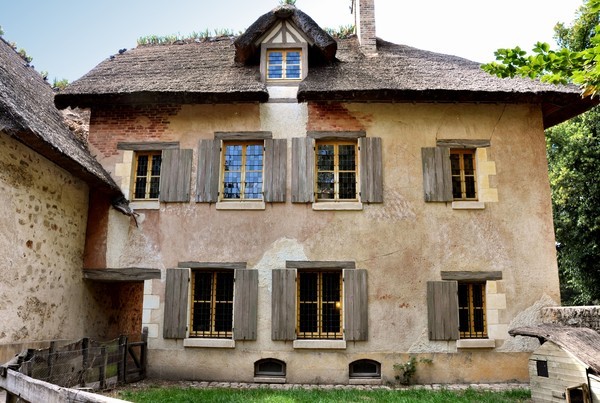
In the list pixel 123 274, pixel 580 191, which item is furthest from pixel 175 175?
pixel 580 191

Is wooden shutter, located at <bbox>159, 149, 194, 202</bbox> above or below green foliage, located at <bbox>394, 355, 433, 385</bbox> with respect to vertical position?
above

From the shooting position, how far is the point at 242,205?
365 inches

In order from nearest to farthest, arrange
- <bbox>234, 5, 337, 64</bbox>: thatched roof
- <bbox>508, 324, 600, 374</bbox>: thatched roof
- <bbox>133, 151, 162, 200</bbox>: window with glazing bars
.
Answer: <bbox>508, 324, 600, 374</bbox>: thatched roof
<bbox>133, 151, 162, 200</bbox>: window with glazing bars
<bbox>234, 5, 337, 64</bbox>: thatched roof

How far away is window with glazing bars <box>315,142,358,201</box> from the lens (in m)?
9.46

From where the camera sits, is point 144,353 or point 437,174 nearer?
point 144,353

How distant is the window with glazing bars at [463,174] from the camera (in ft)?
31.3

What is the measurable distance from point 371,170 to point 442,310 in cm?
302

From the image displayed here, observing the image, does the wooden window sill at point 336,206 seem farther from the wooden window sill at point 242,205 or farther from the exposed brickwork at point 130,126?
the exposed brickwork at point 130,126

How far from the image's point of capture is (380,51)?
11.2m

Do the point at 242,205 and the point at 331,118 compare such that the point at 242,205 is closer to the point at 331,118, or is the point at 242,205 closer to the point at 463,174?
the point at 331,118

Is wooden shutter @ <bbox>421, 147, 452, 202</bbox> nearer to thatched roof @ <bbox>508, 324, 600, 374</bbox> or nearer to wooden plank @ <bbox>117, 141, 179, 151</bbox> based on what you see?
thatched roof @ <bbox>508, 324, 600, 374</bbox>

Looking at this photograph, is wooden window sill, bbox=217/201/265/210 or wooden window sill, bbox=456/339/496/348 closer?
wooden window sill, bbox=456/339/496/348

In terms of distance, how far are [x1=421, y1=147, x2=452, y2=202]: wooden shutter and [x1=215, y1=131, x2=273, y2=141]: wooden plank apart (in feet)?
10.6

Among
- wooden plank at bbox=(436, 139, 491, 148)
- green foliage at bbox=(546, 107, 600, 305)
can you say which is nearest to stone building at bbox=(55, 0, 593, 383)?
wooden plank at bbox=(436, 139, 491, 148)
